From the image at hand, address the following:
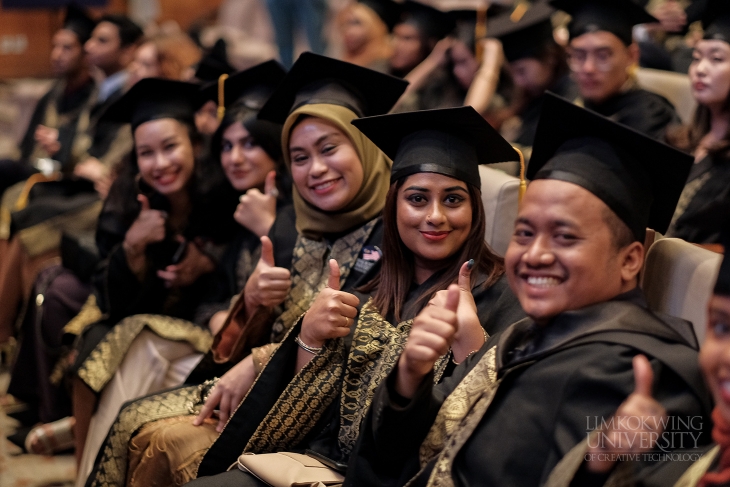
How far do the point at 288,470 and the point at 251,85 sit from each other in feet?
6.05

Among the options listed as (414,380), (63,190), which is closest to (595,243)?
(414,380)

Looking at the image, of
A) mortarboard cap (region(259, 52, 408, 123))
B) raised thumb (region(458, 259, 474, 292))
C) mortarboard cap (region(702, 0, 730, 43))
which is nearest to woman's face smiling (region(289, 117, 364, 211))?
mortarboard cap (region(259, 52, 408, 123))

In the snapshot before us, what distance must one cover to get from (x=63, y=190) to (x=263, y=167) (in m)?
1.89

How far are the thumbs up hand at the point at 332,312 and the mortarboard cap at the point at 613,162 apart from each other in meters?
0.67

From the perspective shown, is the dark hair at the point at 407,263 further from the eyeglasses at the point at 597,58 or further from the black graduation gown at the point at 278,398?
the eyeglasses at the point at 597,58

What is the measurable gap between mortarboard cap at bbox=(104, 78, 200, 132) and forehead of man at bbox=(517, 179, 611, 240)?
2.30 m

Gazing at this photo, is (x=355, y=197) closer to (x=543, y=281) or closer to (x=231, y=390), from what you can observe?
(x=231, y=390)

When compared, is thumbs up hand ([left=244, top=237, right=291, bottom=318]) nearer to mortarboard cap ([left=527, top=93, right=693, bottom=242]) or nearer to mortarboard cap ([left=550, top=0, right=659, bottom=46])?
mortarboard cap ([left=527, top=93, right=693, bottom=242])

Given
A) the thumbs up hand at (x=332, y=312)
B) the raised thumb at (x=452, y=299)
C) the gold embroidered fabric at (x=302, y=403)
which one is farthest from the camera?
the gold embroidered fabric at (x=302, y=403)

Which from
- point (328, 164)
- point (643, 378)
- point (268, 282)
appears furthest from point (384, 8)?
point (643, 378)

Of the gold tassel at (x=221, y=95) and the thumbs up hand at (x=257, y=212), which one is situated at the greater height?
the gold tassel at (x=221, y=95)

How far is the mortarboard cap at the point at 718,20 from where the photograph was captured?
11.2 feet

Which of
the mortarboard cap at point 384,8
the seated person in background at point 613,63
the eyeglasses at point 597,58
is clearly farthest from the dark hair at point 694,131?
the mortarboard cap at point 384,8

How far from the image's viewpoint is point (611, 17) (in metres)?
3.98
